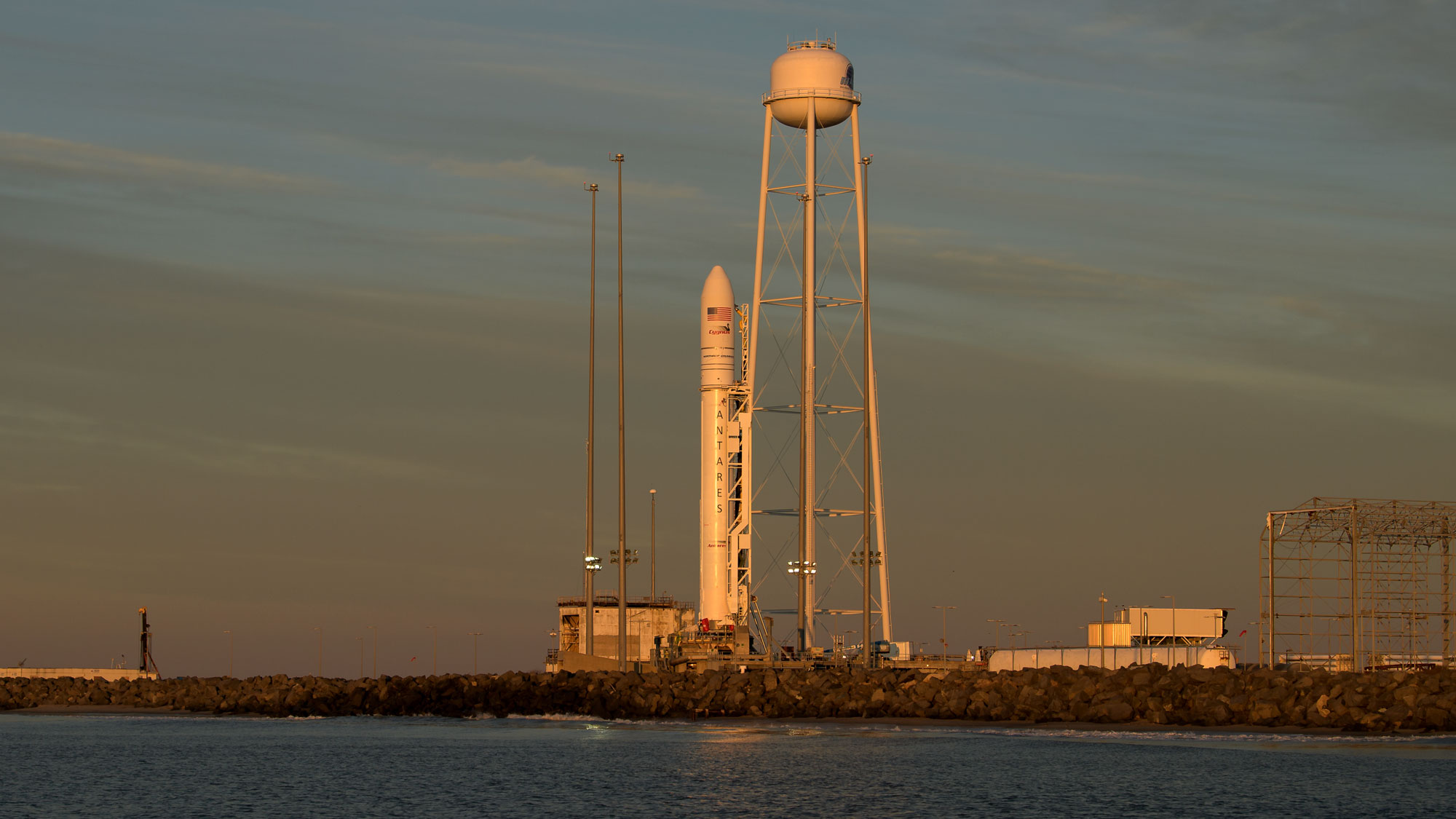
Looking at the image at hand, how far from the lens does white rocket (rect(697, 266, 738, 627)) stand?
8869 cm

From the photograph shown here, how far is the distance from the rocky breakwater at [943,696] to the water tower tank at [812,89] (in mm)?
27532

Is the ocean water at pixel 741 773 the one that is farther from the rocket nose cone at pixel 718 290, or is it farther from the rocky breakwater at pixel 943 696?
the rocket nose cone at pixel 718 290

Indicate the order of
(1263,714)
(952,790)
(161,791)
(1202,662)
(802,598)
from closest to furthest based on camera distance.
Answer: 1. (952,790)
2. (161,791)
3. (1263,714)
4. (802,598)
5. (1202,662)

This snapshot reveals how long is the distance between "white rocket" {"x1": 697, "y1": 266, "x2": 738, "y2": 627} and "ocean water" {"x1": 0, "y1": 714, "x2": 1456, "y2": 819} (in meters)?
16.5

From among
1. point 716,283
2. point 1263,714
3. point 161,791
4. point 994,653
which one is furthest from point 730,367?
point 161,791

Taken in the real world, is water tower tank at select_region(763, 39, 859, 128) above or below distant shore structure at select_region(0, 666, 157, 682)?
above

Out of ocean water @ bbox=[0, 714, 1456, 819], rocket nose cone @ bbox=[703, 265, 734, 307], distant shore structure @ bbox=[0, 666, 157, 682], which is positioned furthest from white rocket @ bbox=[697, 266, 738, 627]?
distant shore structure @ bbox=[0, 666, 157, 682]

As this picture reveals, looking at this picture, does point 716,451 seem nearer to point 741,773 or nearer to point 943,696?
point 943,696

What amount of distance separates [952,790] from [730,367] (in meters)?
43.4

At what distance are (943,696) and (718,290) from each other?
27123 mm

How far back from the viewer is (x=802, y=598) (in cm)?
7600

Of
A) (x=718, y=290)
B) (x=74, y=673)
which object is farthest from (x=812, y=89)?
(x=74, y=673)

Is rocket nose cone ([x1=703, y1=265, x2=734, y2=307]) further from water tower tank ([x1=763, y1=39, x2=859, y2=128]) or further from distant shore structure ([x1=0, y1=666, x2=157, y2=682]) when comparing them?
→ distant shore structure ([x1=0, y1=666, x2=157, y2=682])

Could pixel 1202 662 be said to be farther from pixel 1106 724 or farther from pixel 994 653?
pixel 1106 724
